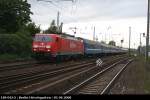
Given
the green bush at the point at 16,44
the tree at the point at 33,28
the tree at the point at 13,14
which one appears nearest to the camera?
the green bush at the point at 16,44

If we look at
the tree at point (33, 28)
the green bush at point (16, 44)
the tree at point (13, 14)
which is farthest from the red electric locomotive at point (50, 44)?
the tree at point (33, 28)

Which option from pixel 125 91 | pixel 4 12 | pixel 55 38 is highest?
pixel 4 12

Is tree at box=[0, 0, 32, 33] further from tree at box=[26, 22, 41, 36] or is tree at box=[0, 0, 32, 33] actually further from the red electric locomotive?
the red electric locomotive

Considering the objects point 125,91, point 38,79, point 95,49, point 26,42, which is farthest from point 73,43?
point 125,91

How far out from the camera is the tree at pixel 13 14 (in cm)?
5409

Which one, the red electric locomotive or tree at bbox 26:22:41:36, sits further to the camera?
tree at bbox 26:22:41:36

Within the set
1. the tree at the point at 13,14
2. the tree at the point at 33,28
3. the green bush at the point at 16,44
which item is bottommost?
the green bush at the point at 16,44

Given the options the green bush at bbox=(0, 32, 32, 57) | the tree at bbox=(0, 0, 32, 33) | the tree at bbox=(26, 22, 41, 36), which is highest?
the tree at bbox=(0, 0, 32, 33)

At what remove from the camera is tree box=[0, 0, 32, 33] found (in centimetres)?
5409

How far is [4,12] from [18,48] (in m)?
6.98

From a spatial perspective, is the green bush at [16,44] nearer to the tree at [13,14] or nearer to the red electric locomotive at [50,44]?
the tree at [13,14]

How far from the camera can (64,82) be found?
22.4 m

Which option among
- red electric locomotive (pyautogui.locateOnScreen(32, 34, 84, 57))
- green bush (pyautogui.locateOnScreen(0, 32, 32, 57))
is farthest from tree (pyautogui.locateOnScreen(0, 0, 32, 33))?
red electric locomotive (pyautogui.locateOnScreen(32, 34, 84, 57))

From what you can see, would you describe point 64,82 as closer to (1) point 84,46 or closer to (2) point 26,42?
(2) point 26,42
